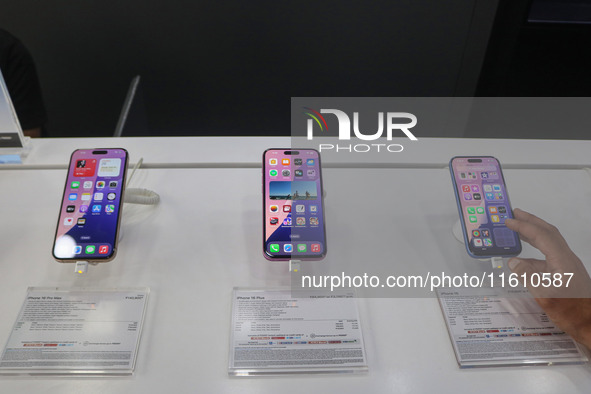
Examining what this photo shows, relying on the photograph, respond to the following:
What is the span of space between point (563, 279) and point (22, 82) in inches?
60.2

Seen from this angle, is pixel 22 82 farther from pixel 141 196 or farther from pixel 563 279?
pixel 563 279

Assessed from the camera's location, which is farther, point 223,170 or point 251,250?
point 223,170

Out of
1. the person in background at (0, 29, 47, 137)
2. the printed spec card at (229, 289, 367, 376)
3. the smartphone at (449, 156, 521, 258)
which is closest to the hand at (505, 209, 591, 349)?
the smartphone at (449, 156, 521, 258)

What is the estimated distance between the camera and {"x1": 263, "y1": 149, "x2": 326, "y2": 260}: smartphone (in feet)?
2.79

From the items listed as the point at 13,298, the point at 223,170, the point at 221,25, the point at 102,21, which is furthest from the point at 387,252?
the point at 102,21

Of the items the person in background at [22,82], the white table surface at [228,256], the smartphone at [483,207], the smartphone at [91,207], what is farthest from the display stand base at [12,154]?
the smartphone at [483,207]

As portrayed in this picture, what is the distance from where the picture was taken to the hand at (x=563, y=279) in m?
0.79

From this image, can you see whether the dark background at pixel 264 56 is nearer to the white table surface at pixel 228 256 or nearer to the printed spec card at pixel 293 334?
the white table surface at pixel 228 256

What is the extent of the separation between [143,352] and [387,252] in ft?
1.52

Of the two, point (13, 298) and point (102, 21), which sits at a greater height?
point (102, 21)

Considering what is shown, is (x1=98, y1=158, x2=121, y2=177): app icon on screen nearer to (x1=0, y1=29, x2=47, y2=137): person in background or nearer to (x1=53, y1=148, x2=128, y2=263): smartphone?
(x1=53, y1=148, x2=128, y2=263): smartphone

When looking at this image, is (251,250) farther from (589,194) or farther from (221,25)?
(221,25)

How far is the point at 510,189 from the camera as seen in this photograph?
1040 mm

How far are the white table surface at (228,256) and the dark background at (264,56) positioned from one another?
2.38 feet
